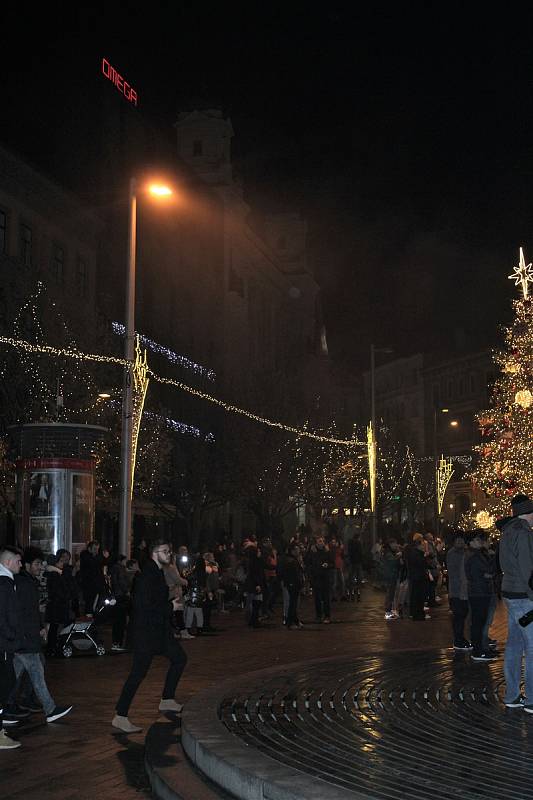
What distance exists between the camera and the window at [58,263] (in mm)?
41756

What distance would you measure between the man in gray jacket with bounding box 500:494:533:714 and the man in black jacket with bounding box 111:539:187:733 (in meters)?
3.15

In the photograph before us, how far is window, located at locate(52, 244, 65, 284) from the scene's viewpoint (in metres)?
41.8

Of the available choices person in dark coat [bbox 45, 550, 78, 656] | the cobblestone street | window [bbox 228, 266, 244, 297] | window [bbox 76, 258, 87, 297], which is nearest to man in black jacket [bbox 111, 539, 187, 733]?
the cobblestone street

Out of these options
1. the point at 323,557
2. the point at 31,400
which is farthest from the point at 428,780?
the point at 31,400

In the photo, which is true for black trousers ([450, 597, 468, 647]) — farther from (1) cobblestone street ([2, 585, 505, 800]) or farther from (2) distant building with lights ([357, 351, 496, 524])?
(2) distant building with lights ([357, 351, 496, 524])

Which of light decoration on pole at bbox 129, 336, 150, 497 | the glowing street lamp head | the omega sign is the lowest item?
light decoration on pole at bbox 129, 336, 150, 497

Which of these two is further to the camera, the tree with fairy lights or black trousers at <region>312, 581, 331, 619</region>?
the tree with fairy lights

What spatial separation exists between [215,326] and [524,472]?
3949 centimetres

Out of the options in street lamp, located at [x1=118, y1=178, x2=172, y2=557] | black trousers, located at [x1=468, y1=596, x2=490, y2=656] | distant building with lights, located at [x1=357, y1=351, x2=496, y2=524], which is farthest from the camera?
distant building with lights, located at [x1=357, y1=351, x2=496, y2=524]

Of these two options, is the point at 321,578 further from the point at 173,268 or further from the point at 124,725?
the point at 173,268

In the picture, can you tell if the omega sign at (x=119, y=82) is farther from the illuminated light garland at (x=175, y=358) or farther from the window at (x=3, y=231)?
the window at (x=3, y=231)

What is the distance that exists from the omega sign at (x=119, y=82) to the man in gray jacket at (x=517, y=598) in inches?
1726

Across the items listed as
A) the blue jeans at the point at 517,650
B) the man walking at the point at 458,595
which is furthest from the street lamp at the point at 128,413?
the blue jeans at the point at 517,650

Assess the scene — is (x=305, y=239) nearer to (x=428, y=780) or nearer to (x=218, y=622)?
(x=218, y=622)
